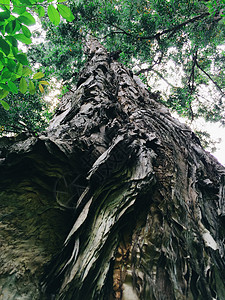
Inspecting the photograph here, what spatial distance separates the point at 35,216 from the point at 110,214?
436 mm

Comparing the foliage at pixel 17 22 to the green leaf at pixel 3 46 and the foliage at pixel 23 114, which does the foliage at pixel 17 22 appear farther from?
the foliage at pixel 23 114

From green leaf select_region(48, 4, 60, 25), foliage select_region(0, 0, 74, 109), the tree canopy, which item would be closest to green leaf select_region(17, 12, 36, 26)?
foliage select_region(0, 0, 74, 109)

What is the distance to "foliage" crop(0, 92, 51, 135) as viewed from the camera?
5.06 meters

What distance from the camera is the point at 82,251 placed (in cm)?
92

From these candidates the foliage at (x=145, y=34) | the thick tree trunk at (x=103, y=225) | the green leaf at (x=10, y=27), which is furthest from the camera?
the foliage at (x=145, y=34)

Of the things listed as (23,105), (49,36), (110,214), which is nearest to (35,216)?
(110,214)

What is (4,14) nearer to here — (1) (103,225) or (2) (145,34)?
(1) (103,225)

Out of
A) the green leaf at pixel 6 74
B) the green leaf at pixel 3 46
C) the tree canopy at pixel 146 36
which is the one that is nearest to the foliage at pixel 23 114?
the tree canopy at pixel 146 36

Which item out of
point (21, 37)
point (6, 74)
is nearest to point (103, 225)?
point (6, 74)

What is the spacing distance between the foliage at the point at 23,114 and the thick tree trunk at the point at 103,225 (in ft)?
14.5

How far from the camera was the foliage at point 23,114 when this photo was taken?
16.6 feet

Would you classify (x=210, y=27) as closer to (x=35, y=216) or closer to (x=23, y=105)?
(x=23, y=105)

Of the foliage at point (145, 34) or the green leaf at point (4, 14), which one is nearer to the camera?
the green leaf at point (4, 14)

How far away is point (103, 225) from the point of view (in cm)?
97
